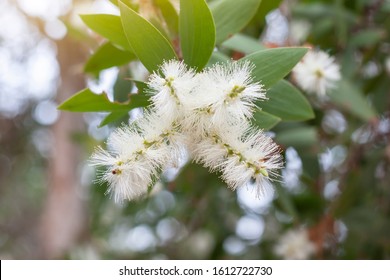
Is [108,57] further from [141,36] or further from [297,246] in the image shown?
[297,246]

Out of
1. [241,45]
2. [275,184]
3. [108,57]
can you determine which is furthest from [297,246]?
[108,57]

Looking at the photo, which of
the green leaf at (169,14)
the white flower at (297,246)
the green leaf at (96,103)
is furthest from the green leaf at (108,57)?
the white flower at (297,246)

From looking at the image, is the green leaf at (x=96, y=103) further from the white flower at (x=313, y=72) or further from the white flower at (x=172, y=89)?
the white flower at (x=313, y=72)

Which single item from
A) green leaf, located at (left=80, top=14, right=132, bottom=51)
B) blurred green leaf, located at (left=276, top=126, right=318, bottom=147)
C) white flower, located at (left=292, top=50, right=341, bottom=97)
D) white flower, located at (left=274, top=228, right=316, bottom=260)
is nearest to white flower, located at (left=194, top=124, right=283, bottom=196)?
green leaf, located at (left=80, top=14, right=132, bottom=51)

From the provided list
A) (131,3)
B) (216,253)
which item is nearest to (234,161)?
(131,3)

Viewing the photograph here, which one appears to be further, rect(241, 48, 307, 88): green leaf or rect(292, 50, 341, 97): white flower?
rect(292, 50, 341, 97): white flower

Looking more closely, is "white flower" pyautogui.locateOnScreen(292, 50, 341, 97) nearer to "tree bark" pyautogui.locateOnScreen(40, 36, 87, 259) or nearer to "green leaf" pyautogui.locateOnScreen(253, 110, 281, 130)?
"green leaf" pyautogui.locateOnScreen(253, 110, 281, 130)
